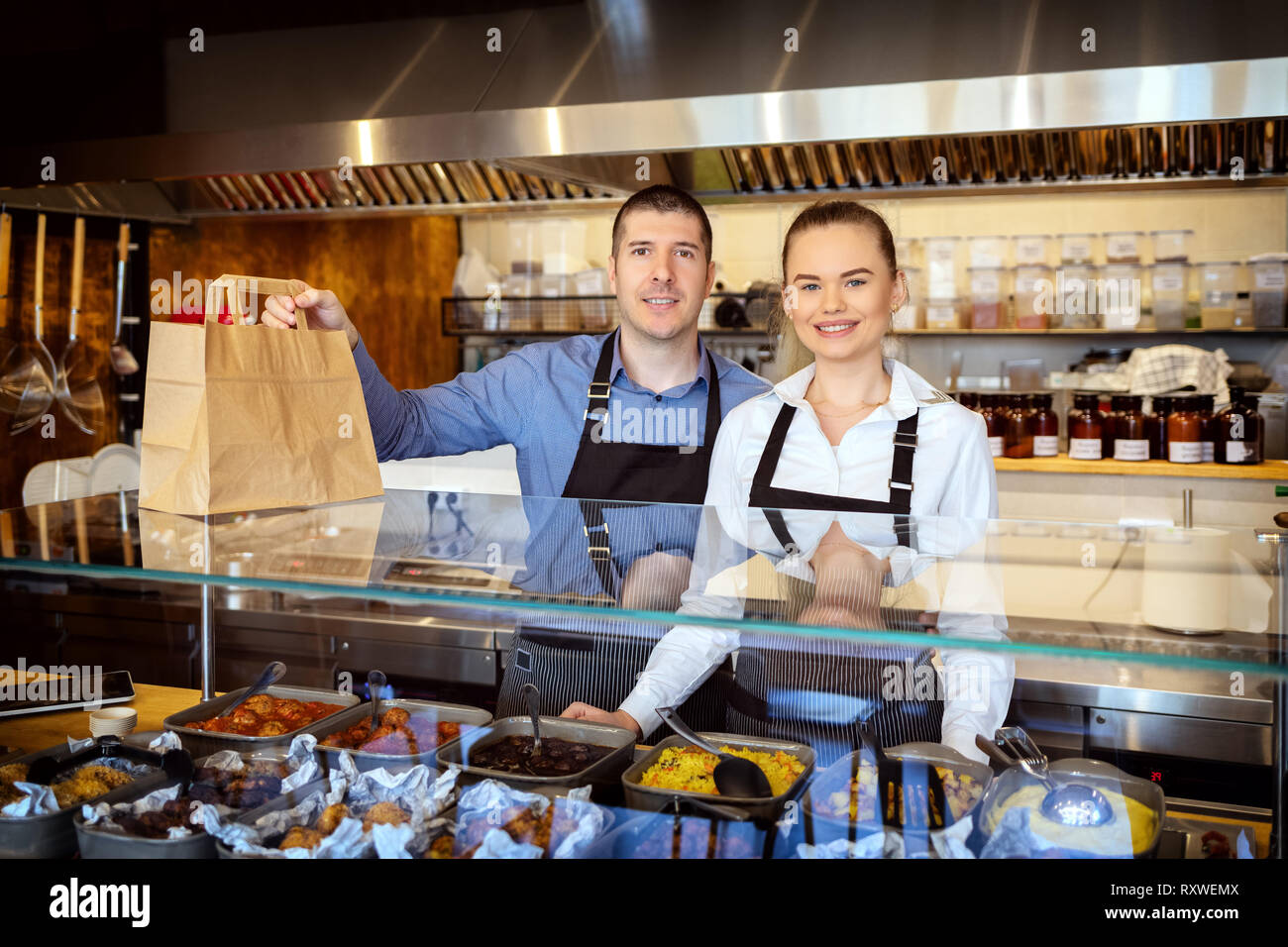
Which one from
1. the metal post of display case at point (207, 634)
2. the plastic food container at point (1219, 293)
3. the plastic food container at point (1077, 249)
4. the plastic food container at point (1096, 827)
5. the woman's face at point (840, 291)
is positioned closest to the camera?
the plastic food container at point (1096, 827)

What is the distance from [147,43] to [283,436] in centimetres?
304

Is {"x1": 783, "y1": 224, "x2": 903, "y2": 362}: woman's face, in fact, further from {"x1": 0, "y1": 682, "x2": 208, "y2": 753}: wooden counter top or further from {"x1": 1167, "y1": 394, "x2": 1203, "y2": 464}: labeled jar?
{"x1": 1167, "y1": 394, "x2": 1203, "y2": 464}: labeled jar

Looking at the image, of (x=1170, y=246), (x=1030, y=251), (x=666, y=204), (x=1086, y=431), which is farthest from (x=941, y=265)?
(x=666, y=204)

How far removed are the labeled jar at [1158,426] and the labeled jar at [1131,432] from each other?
3 centimetres

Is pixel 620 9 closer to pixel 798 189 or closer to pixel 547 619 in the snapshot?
pixel 798 189

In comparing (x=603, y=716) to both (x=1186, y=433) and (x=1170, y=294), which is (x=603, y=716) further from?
(x=1170, y=294)

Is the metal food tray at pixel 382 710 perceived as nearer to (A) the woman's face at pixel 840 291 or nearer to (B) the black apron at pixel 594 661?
(B) the black apron at pixel 594 661

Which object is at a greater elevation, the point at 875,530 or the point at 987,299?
the point at 987,299

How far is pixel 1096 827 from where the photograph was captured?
0.94m

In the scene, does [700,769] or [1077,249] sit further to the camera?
[1077,249]

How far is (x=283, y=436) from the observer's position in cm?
129

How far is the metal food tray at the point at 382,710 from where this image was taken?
43.9 inches

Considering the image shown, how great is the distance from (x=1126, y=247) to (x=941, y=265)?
810 mm

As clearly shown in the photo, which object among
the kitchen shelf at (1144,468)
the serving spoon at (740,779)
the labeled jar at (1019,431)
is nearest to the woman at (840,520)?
the serving spoon at (740,779)
